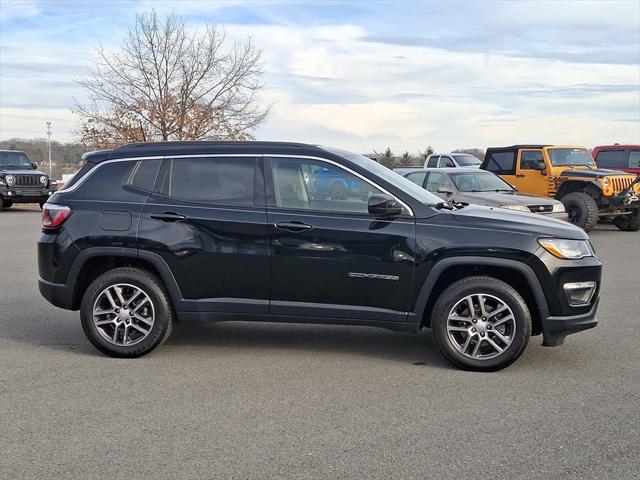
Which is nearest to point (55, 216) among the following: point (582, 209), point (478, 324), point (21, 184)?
point (478, 324)

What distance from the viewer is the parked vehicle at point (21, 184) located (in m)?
25.2

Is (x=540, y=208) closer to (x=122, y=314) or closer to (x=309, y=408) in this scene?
(x=122, y=314)

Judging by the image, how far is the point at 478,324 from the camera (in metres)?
5.99

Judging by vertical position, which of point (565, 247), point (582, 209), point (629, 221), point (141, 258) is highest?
point (565, 247)

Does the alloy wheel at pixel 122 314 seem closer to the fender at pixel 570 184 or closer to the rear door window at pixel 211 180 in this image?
the rear door window at pixel 211 180

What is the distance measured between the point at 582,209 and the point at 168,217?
1277cm

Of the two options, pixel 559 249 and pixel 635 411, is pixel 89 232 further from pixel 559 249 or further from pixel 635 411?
pixel 635 411

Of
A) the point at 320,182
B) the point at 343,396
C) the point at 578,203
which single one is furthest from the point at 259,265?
the point at 578,203

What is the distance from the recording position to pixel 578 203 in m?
17.1

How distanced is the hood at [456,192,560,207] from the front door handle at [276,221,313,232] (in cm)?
790

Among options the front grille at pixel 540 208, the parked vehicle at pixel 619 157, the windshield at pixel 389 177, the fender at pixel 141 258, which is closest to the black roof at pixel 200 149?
the windshield at pixel 389 177

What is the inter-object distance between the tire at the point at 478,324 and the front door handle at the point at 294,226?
119 cm

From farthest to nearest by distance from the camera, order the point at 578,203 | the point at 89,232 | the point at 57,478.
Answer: the point at 578,203 → the point at 89,232 → the point at 57,478

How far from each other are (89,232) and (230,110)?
2863 centimetres
